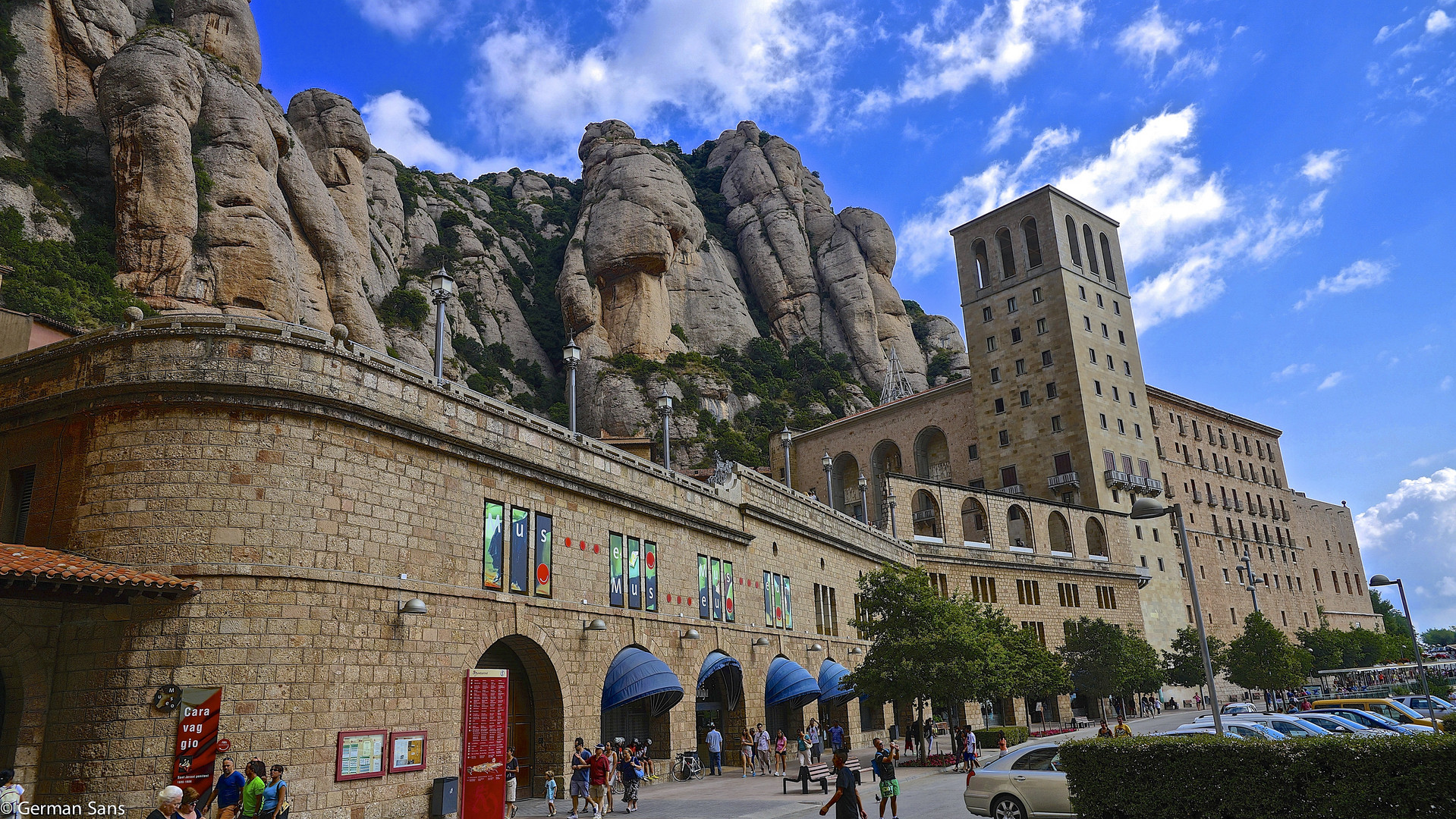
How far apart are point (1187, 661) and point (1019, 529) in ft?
44.6

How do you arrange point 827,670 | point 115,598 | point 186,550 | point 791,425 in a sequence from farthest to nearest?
point 791,425 < point 827,670 < point 186,550 < point 115,598

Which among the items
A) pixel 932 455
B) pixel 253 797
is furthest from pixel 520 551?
pixel 932 455

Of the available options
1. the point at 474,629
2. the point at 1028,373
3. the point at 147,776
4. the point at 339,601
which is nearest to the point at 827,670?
the point at 474,629

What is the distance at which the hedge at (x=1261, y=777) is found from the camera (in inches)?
397

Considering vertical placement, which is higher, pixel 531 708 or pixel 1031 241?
pixel 1031 241

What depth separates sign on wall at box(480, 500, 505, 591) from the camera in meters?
19.4

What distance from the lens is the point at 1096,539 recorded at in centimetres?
6103

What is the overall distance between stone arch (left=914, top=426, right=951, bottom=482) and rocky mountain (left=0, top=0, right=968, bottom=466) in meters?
14.0

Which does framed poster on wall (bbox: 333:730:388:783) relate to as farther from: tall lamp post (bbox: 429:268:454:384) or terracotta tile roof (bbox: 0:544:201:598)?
tall lamp post (bbox: 429:268:454:384)

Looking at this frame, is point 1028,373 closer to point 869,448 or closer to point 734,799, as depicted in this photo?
point 869,448

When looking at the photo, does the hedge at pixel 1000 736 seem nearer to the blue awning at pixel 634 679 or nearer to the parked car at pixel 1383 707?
the parked car at pixel 1383 707

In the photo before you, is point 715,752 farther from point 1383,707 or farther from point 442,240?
point 442,240

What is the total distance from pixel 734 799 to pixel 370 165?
7302cm

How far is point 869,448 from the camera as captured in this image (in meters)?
73.5
